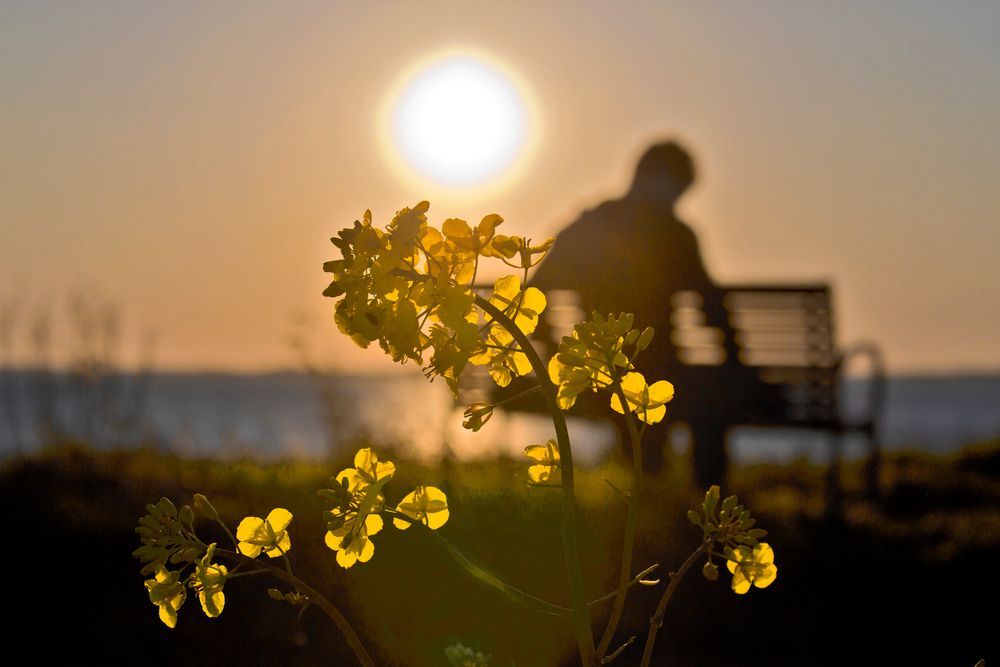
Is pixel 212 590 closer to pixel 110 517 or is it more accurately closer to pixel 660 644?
pixel 660 644

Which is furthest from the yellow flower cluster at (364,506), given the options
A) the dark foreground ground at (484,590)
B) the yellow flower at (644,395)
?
the dark foreground ground at (484,590)

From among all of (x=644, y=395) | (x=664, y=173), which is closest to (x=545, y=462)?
(x=644, y=395)

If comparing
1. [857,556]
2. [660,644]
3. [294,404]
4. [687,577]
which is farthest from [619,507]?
[294,404]

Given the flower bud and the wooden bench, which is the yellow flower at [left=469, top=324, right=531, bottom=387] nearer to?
the flower bud

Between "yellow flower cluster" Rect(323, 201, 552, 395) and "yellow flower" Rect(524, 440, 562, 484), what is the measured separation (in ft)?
0.50

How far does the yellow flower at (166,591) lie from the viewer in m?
1.09

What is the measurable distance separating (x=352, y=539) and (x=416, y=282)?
26cm

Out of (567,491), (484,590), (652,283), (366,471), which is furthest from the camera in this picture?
(652,283)

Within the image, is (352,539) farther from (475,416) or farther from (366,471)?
(475,416)

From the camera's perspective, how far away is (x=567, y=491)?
1027 millimetres

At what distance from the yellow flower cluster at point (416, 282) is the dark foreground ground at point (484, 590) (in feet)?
6.47

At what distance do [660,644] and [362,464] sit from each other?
2.49 m

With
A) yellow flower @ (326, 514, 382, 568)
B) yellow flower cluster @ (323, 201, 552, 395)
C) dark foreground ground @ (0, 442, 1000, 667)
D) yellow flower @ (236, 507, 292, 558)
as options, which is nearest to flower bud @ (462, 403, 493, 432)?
yellow flower cluster @ (323, 201, 552, 395)

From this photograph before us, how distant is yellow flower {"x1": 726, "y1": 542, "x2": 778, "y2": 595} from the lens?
113cm
